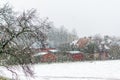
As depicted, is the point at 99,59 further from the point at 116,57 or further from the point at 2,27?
the point at 2,27

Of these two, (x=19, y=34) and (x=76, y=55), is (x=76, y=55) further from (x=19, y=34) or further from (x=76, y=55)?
(x=19, y=34)

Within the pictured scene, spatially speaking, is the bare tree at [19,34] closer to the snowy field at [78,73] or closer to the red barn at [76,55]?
the snowy field at [78,73]

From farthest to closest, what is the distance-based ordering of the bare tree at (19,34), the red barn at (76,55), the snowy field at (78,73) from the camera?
the red barn at (76,55) → the snowy field at (78,73) → the bare tree at (19,34)

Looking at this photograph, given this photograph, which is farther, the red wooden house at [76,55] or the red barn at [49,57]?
the red wooden house at [76,55]

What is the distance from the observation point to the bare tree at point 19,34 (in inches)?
Answer: 422

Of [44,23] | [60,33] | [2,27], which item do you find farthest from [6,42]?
[60,33]

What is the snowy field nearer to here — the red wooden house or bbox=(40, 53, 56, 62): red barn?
bbox=(40, 53, 56, 62): red barn

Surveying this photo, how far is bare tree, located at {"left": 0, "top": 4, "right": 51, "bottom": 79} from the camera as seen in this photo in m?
10.7

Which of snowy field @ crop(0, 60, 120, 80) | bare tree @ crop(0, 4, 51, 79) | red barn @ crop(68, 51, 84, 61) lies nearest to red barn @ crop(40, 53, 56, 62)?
red barn @ crop(68, 51, 84, 61)

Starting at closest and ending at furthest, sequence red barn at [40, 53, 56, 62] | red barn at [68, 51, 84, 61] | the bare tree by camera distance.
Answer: the bare tree
red barn at [40, 53, 56, 62]
red barn at [68, 51, 84, 61]

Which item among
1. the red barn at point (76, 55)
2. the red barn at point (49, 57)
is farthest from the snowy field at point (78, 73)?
the red barn at point (76, 55)

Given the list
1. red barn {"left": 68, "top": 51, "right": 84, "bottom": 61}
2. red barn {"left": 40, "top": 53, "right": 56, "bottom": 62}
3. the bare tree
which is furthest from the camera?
red barn {"left": 68, "top": 51, "right": 84, "bottom": 61}

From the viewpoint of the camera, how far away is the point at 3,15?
35.1ft

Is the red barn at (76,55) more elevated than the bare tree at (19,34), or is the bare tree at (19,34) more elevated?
the bare tree at (19,34)
